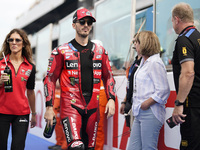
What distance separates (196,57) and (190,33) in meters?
0.24

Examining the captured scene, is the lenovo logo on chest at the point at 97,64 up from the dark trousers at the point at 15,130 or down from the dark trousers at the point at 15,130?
up

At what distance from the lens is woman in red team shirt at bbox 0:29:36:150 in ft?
11.1

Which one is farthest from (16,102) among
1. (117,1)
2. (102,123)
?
(117,1)

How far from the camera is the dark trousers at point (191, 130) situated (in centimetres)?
254

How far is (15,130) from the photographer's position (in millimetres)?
3387

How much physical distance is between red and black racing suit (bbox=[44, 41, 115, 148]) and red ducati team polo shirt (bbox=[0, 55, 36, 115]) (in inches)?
21.3

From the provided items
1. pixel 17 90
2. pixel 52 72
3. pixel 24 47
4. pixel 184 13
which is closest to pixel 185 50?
pixel 184 13

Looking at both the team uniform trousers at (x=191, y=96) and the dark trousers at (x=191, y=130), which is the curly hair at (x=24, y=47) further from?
the dark trousers at (x=191, y=130)

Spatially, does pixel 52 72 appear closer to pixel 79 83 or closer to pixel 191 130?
pixel 79 83

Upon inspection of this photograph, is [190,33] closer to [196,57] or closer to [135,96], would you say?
[196,57]

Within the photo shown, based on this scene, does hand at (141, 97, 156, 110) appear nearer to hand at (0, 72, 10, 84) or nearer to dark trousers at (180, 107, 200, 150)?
dark trousers at (180, 107, 200, 150)

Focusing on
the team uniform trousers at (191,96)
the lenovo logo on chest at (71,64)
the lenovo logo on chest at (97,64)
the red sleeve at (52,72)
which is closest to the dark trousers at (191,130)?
the team uniform trousers at (191,96)

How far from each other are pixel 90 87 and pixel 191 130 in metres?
1.20

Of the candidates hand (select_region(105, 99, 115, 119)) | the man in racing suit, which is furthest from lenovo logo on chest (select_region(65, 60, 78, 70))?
hand (select_region(105, 99, 115, 119))
